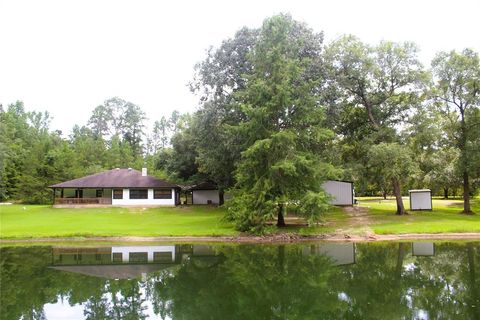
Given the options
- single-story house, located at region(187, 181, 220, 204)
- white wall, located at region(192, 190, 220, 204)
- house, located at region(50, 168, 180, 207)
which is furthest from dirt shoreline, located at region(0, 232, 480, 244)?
white wall, located at region(192, 190, 220, 204)

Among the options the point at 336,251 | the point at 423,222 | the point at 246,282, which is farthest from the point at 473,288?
the point at 423,222

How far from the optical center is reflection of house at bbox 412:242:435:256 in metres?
25.0

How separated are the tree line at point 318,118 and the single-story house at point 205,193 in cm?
1192

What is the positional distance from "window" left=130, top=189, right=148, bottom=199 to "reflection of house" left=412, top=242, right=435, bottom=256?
35515mm

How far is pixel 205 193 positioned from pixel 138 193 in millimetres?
9056

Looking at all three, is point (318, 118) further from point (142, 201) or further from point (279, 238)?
point (142, 201)

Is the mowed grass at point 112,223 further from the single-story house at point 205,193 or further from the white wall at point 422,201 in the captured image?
the white wall at point 422,201

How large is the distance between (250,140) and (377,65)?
16.5 meters

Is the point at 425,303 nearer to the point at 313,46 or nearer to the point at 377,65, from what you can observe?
the point at 313,46

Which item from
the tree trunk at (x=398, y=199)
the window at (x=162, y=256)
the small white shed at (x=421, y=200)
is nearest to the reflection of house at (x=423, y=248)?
the tree trunk at (x=398, y=199)

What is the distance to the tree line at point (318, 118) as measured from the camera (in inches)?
1245

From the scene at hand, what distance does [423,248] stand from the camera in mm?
26797

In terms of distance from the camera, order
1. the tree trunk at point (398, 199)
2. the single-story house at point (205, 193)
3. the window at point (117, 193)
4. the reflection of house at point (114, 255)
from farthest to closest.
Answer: the single-story house at point (205, 193)
the window at point (117, 193)
the tree trunk at point (398, 199)
the reflection of house at point (114, 255)

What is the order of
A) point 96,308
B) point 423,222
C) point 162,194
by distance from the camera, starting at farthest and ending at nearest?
point 162,194 → point 423,222 → point 96,308
